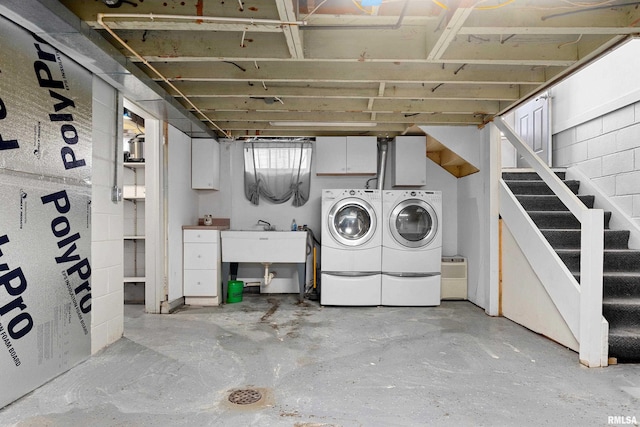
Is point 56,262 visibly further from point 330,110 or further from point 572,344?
point 572,344

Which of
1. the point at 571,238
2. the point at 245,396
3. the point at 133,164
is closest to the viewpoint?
the point at 245,396

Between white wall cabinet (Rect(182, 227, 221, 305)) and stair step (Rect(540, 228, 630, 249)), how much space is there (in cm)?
353

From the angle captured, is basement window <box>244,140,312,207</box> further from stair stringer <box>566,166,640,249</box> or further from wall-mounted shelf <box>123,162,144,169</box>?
stair stringer <box>566,166,640,249</box>

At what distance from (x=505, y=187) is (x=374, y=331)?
2021 mm

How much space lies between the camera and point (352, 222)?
4.42 meters

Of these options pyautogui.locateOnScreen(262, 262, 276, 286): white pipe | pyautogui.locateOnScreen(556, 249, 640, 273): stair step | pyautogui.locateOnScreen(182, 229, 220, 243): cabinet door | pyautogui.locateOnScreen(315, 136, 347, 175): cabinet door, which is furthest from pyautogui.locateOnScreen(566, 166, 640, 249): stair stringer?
pyautogui.locateOnScreen(182, 229, 220, 243): cabinet door

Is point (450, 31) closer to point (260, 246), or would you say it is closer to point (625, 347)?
point (625, 347)

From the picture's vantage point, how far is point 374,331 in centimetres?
330

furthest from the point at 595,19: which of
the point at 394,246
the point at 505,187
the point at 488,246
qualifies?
the point at 394,246

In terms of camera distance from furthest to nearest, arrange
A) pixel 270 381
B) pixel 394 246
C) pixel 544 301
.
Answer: pixel 394 246, pixel 544 301, pixel 270 381

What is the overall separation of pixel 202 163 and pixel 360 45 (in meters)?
2.92

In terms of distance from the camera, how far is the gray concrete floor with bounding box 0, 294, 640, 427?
1832 millimetres

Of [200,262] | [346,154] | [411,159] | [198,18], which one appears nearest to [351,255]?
[346,154]

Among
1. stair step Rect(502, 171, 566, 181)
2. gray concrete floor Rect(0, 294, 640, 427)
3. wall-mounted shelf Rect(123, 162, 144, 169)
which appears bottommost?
gray concrete floor Rect(0, 294, 640, 427)
